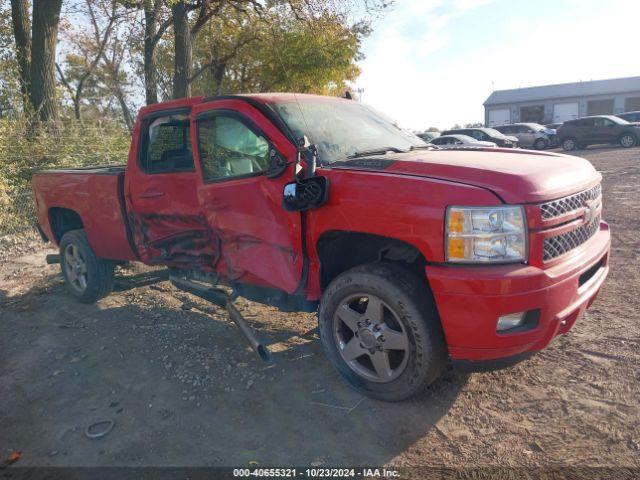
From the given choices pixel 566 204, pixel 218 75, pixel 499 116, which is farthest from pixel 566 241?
pixel 499 116

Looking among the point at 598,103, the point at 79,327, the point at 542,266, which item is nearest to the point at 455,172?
the point at 542,266

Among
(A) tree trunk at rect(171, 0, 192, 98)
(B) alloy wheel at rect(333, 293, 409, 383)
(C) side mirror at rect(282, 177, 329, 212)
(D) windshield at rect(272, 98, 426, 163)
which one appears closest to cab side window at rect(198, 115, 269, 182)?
(D) windshield at rect(272, 98, 426, 163)

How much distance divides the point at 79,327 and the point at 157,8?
31.3ft

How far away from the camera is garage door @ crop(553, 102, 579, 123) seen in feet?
160

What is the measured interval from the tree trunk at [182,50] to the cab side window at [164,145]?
25.2 ft

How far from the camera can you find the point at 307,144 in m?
3.26

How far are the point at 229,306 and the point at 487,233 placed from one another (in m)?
2.35

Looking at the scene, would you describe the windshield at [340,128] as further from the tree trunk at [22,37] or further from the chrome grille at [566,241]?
the tree trunk at [22,37]

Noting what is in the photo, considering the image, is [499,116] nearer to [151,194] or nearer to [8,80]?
[8,80]

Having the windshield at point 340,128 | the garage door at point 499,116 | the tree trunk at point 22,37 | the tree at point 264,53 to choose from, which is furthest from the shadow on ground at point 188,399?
the garage door at point 499,116

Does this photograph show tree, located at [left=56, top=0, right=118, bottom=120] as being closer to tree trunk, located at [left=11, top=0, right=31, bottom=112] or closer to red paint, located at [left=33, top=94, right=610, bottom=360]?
tree trunk, located at [left=11, top=0, right=31, bottom=112]

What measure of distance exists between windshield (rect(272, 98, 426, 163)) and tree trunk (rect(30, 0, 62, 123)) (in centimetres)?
968

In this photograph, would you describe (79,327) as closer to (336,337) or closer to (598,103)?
(336,337)

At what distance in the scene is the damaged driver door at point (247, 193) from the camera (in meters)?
3.46
